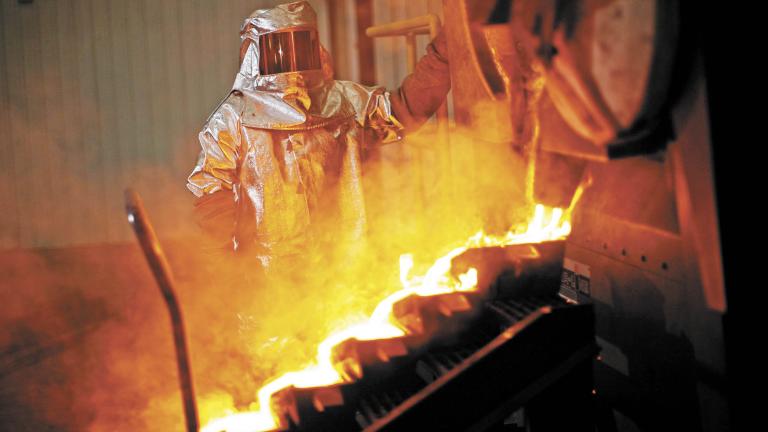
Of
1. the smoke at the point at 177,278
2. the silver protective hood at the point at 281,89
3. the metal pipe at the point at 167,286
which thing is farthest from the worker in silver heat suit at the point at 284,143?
the metal pipe at the point at 167,286

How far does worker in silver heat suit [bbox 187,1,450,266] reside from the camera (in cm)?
270

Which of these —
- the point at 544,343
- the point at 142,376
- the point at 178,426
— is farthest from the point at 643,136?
the point at 142,376

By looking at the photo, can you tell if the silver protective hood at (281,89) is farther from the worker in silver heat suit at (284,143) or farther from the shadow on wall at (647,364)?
the shadow on wall at (647,364)

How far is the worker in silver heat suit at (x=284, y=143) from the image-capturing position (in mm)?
2695

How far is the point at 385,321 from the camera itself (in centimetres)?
142

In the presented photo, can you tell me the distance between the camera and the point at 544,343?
1144 millimetres

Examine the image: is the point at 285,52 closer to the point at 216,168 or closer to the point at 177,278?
the point at 216,168

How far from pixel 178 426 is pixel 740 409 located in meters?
2.43

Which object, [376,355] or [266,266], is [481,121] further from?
[266,266]

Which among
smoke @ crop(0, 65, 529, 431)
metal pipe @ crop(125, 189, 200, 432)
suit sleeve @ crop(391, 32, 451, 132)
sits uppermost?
suit sleeve @ crop(391, 32, 451, 132)

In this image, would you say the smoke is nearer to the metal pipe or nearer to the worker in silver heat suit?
the worker in silver heat suit

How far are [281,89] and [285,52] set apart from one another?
0.17 metres

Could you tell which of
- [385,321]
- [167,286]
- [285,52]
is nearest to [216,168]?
[285,52]

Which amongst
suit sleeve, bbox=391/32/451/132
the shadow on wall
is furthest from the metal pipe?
suit sleeve, bbox=391/32/451/132
